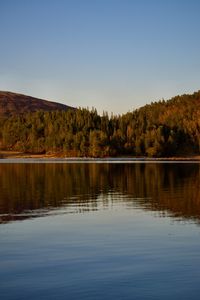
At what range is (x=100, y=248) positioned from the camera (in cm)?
2434

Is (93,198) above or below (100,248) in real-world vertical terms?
above

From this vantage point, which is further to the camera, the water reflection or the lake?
the water reflection

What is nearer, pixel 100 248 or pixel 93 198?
pixel 100 248

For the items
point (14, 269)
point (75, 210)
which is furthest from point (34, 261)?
point (75, 210)

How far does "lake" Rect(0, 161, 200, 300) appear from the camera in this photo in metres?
17.6

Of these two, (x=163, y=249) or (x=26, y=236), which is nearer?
(x=163, y=249)

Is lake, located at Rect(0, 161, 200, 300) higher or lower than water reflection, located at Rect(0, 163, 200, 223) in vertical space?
lower

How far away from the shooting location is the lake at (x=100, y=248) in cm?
1764

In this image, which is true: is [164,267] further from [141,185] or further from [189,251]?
[141,185]

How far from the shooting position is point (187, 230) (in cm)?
2909

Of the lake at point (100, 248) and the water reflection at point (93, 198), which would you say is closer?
the lake at point (100, 248)

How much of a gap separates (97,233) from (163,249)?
5.72 m

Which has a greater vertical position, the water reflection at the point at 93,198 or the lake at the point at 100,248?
the water reflection at the point at 93,198

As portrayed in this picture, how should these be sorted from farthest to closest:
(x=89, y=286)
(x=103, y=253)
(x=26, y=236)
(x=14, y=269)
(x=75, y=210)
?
(x=75, y=210) → (x=26, y=236) → (x=103, y=253) → (x=14, y=269) → (x=89, y=286)
